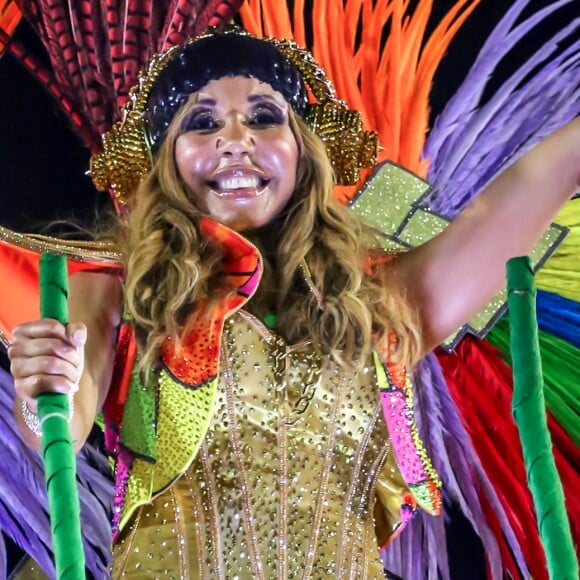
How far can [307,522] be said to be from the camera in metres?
1.54

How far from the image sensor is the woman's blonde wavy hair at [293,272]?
1570 mm

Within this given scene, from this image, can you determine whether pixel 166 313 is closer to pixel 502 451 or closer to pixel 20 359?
pixel 20 359

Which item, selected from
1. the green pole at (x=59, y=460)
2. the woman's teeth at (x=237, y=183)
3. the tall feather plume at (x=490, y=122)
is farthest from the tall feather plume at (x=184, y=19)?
the green pole at (x=59, y=460)

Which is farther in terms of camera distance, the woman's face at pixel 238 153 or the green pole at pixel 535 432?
the woman's face at pixel 238 153

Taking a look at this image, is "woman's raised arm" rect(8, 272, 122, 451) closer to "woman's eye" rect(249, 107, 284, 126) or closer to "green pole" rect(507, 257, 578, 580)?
"woman's eye" rect(249, 107, 284, 126)

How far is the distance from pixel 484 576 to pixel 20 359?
47.7 inches

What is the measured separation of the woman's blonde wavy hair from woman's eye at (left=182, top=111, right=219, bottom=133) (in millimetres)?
14

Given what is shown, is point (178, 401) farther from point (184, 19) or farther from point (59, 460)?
point (184, 19)

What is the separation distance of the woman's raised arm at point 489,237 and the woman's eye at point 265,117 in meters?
0.28

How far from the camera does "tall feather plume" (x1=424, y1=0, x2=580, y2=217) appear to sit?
223 cm

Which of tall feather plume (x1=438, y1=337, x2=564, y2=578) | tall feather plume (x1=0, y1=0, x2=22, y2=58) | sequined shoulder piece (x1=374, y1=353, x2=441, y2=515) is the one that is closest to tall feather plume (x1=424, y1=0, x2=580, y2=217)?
tall feather plume (x1=438, y1=337, x2=564, y2=578)

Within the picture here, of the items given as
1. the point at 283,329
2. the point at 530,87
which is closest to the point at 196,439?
the point at 283,329

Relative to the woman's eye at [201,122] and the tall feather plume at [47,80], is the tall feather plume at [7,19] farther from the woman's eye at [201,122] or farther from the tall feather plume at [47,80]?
the woman's eye at [201,122]

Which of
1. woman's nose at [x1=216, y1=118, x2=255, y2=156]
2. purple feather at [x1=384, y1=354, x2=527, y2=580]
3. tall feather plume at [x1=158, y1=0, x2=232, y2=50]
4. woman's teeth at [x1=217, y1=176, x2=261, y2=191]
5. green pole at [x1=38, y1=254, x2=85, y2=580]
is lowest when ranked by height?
purple feather at [x1=384, y1=354, x2=527, y2=580]
